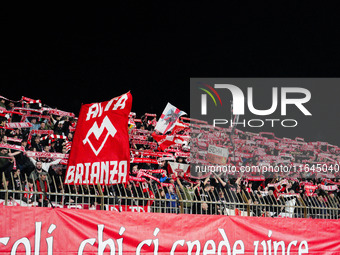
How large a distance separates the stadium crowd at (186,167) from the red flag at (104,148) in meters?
0.88

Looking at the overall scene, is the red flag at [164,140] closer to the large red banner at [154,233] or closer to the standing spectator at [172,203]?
the standing spectator at [172,203]

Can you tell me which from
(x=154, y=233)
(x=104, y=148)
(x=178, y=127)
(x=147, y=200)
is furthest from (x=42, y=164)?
(x=178, y=127)

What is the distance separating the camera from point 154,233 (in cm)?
776

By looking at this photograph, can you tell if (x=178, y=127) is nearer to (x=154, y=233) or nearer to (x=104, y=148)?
(x=154, y=233)

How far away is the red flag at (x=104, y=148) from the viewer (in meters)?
6.96

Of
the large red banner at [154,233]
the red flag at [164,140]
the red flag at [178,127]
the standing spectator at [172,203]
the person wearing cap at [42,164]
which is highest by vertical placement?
the red flag at [178,127]

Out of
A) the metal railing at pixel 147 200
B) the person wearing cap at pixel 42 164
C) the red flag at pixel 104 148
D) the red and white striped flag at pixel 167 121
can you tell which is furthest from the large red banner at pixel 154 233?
the red and white striped flag at pixel 167 121

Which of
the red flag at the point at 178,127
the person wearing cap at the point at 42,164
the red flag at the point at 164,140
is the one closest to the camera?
the person wearing cap at the point at 42,164

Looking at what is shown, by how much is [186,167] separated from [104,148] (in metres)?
8.18

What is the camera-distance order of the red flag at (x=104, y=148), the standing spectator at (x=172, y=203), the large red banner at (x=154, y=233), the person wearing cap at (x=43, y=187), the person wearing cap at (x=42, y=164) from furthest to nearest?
the person wearing cap at (x=42, y=164), the standing spectator at (x=172, y=203), the person wearing cap at (x=43, y=187), the red flag at (x=104, y=148), the large red banner at (x=154, y=233)

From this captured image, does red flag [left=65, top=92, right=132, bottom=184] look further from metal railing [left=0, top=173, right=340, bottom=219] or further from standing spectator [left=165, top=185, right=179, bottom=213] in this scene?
standing spectator [left=165, top=185, right=179, bottom=213]

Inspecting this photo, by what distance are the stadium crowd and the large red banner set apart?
16.2 inches

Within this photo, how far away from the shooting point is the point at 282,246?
914cm

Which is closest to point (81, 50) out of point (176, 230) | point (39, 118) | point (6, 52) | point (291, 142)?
point (6, 52)
